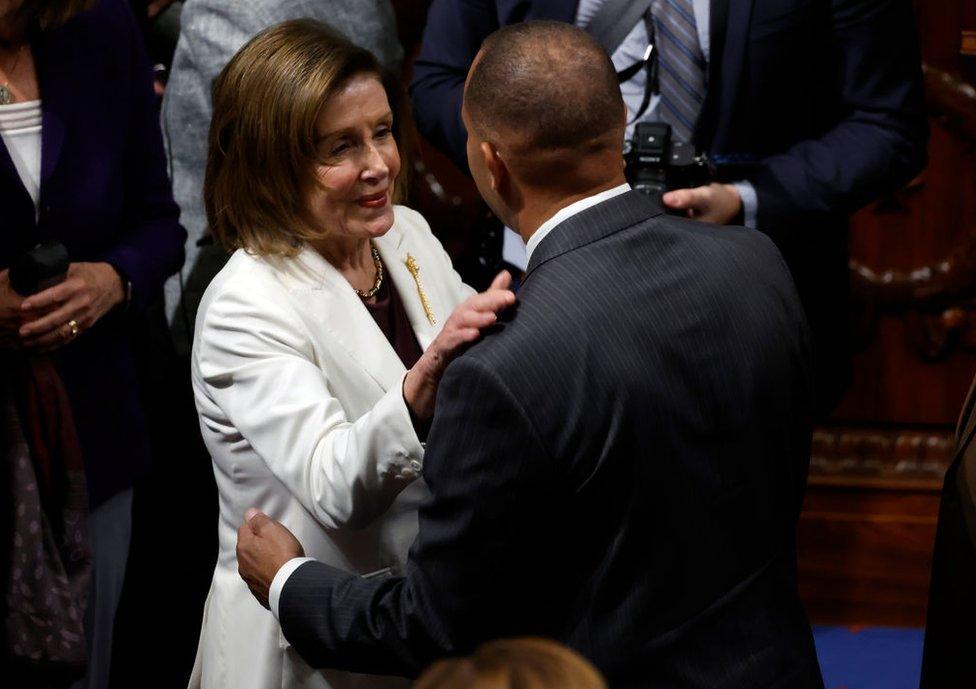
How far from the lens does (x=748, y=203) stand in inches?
102

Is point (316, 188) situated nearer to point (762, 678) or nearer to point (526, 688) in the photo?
point (762, 678)

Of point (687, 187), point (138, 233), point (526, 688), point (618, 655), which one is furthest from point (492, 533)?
point (138, 233)

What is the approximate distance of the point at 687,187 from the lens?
2537 millimetres

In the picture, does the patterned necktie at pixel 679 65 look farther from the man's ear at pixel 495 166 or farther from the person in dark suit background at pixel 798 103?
the man's ear at pixel 495 166

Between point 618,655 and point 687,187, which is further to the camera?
point 687,187

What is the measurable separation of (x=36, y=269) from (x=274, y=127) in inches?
21.1

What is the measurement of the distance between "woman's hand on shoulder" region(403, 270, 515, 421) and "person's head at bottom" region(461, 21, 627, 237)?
0.39 feet

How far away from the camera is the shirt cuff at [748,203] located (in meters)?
2.57

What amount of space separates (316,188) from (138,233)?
2.05 feet

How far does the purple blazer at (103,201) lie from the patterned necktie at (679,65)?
3.30 ft

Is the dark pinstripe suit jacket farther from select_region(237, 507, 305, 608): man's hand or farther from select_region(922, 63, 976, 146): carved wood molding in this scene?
select_region(922, 63, 976, 146): carved wood molding

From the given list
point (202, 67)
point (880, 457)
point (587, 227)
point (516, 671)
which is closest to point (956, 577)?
point (587, 227)

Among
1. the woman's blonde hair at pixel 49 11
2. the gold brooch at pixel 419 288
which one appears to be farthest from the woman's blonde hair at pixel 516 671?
the woman's blonde hair at pixel 49 11

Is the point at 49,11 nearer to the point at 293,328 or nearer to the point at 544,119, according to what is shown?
the point at 293,328
